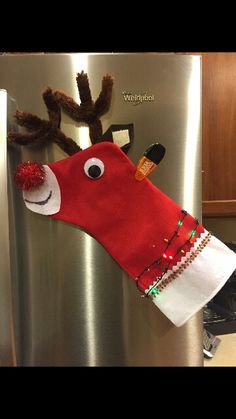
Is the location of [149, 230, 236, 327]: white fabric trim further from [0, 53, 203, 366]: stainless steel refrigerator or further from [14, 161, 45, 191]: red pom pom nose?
[14, 161, 45, 191]: red pom pom nose

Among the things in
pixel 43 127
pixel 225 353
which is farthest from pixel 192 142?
pixel 225 353

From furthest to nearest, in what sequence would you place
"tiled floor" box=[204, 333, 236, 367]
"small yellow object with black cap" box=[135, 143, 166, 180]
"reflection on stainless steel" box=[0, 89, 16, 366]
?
"tiled floor" box=[204, 333, 236, 367] < "small yellow object with black cap" box=[135, 143, 166, 180] < "reflection on stainless steel" box=[0, 89, 16, 366]

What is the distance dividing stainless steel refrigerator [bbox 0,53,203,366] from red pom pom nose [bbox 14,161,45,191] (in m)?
0.02

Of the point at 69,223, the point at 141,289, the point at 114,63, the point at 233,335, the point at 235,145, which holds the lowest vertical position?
the point at 233,335

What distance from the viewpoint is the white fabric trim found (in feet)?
2.53

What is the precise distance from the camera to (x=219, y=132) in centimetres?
109

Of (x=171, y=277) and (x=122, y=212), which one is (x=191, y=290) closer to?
(x=171, y=277)

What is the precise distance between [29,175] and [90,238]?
0.63 ft

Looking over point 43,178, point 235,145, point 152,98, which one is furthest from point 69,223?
point 235,145

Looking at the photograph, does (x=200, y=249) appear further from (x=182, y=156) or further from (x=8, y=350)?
(x=8, y=350)

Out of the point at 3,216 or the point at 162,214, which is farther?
the point at 162,214

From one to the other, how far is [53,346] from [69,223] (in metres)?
0.28

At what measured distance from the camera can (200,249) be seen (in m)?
0.78

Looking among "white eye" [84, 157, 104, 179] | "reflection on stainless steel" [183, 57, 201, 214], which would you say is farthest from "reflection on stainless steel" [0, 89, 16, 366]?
"reflection on stainless steel" [183, 57, 201, 214]
